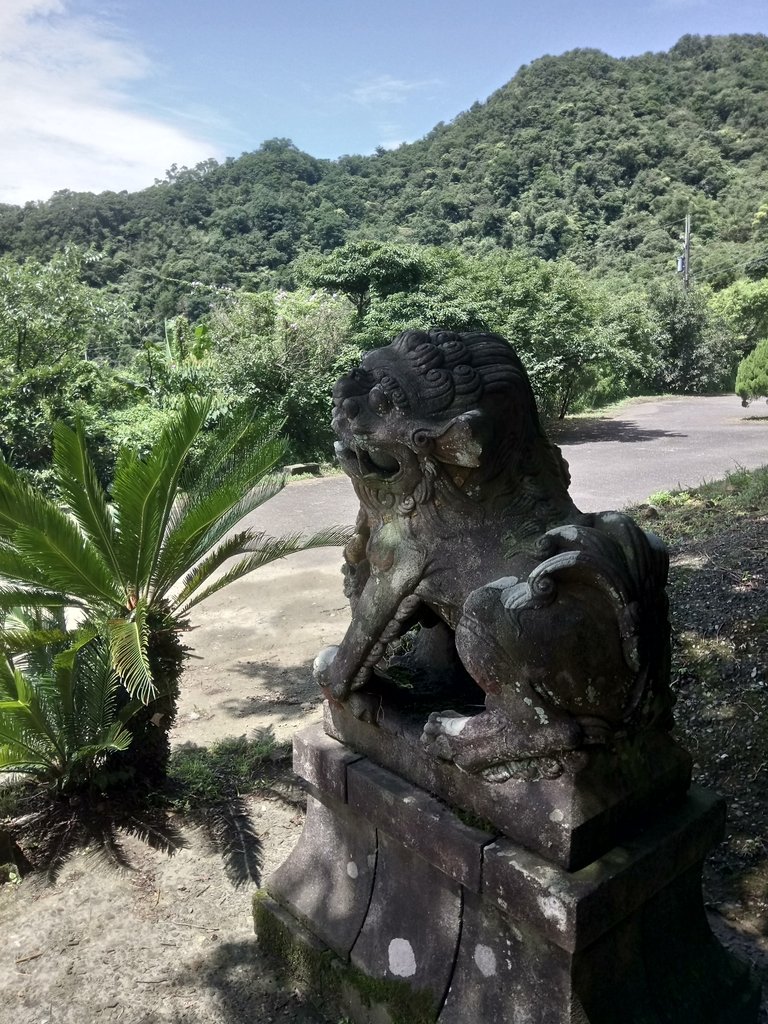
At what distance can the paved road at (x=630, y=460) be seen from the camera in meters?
11.8

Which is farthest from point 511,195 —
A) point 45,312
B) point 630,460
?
point 45,312

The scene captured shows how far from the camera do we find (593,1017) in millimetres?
1980

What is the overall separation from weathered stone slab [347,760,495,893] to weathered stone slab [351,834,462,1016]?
0.11 metres

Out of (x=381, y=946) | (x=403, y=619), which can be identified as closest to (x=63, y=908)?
(x=381, y=946)

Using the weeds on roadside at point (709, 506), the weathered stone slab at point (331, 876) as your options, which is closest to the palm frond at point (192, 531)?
the weathered stone slab at point (331, 876)

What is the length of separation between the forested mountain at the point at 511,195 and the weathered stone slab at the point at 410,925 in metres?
30.2

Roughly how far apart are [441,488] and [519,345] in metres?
15.3

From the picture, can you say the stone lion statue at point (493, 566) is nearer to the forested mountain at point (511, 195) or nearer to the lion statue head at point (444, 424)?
the lion statue head at point (444, 424)

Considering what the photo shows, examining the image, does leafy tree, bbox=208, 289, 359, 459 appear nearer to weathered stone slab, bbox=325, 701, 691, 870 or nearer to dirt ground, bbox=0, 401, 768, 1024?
dirt ground, bbox=0, 401, 768, 1024

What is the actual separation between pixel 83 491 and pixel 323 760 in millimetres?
2172

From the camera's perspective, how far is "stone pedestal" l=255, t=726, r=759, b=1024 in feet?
6.51

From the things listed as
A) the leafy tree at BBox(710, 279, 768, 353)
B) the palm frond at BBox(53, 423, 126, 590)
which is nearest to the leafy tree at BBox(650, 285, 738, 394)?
the leafy tree at BBox(710, 279, 768, 353)

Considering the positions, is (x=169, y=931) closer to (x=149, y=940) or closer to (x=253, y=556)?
(x=149, y=940)

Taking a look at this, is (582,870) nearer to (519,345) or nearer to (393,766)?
(393,766)
